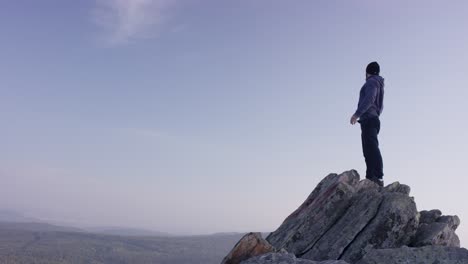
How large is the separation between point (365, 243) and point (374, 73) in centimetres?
861

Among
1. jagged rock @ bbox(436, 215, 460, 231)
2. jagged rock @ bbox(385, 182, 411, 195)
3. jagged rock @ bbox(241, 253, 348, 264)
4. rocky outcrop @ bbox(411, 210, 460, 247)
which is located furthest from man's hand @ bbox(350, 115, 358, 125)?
jagged rock @ bbox(241, 253, 348, 264)

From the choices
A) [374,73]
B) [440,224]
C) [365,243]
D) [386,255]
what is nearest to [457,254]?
[386,255]

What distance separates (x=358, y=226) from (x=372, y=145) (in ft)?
16.3

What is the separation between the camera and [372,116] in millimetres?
19375

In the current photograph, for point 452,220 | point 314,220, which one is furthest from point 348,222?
point 452,220

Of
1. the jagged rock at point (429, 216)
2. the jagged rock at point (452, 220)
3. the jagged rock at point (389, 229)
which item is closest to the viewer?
the jagged rock at point (389, 229)

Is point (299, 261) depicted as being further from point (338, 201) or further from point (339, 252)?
point (338, 201)

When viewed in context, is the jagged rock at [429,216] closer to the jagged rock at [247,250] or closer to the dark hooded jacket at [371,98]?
the dark hooded jacket at [371,98]

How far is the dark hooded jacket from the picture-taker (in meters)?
18.9


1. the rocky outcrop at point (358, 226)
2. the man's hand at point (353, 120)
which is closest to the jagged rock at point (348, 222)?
the rocky outcrop at point (358, 226)

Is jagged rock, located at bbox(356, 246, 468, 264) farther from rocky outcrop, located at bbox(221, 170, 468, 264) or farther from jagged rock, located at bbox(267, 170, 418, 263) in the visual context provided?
jagged rock, located at bbox(267, 170, 418, 263)

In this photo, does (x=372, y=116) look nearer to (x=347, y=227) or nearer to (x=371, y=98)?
(x=371, y=98)

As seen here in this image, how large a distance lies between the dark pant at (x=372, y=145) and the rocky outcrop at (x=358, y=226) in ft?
2.38

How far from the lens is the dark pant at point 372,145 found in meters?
19.2
